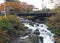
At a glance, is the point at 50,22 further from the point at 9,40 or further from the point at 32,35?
the point at 9,40

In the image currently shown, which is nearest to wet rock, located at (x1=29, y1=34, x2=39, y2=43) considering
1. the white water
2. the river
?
the river

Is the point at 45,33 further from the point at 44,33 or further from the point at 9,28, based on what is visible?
the point at 9,28

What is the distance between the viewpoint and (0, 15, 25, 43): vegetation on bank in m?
15.5

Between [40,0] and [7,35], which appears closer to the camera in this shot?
[7,35]

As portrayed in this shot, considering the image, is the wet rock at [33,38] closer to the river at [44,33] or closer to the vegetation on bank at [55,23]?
the river at [44,33]

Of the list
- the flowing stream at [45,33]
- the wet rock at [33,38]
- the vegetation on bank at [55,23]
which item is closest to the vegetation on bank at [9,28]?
the wet rock at [33,38]

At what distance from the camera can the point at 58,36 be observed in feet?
61.0

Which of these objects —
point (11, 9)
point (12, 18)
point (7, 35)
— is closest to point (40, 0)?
point (11, 9)

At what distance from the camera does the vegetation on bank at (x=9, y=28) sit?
15537mm

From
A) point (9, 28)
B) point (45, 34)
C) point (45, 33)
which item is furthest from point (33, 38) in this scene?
point (45, 33)

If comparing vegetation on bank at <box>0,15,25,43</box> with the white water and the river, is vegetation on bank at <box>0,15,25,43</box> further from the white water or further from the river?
the white water

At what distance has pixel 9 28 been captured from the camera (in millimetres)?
16969

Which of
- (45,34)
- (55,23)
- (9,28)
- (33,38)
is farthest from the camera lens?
(55,23)

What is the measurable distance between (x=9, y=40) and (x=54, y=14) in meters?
8.11
